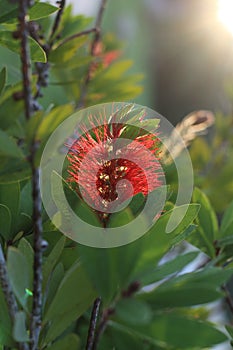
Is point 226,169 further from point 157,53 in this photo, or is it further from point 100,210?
point 157,53

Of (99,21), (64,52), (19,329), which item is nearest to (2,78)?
(19,329)

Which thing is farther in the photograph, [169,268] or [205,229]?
[205,229]

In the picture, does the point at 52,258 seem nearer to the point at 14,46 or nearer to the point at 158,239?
the point at 158,239

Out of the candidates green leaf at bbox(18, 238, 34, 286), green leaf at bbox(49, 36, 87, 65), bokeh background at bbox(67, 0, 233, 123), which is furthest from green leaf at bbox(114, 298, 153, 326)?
bokeh background at bbox(67, 0, 233, 123)

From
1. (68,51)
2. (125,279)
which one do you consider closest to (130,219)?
(125,279)

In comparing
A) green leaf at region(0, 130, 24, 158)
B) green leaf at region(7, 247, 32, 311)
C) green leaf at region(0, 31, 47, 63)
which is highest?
green leaf at region(0, 31, 47, 63)

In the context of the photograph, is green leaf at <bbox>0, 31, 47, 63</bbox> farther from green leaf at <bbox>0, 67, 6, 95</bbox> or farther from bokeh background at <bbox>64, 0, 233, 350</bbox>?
bokeh background at <bbox>64, 0, 233, 350</bbox>
